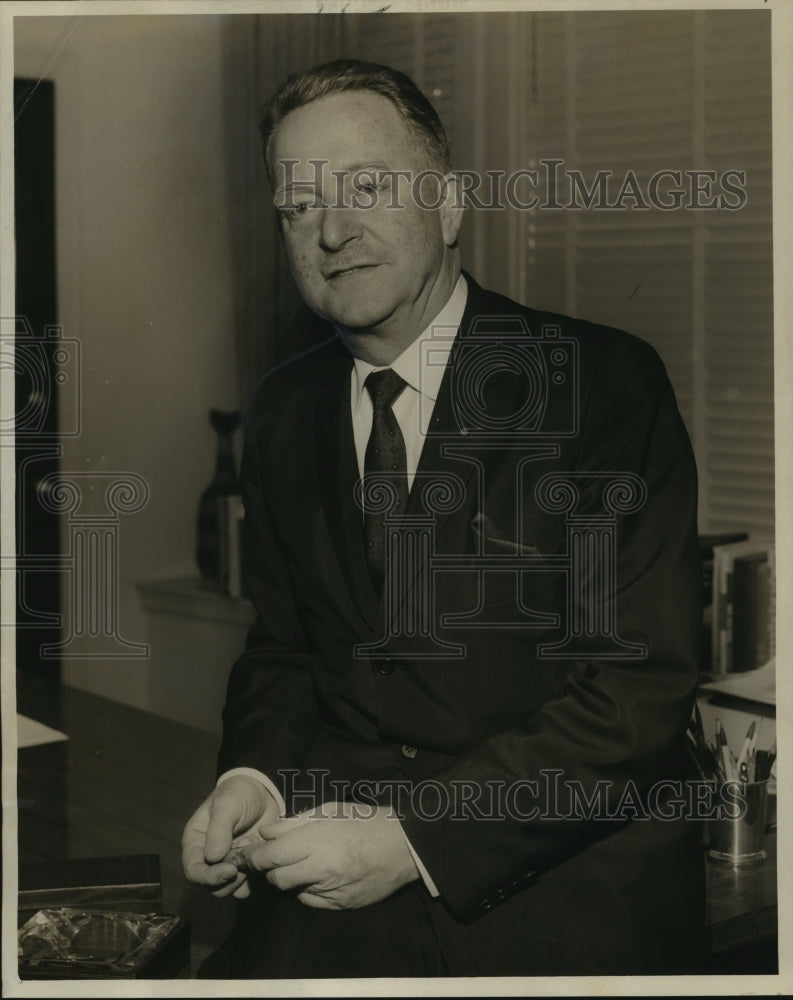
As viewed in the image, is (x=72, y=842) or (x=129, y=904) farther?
(x=72, y=842)

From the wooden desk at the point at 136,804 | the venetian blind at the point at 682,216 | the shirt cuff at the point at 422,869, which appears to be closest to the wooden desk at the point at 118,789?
the wooden desk at the point at 136,804

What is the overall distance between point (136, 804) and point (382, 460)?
31.5 inches

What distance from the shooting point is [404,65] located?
1.74 meters

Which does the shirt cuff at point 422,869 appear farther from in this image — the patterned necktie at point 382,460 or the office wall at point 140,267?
the office wall at point 140,267

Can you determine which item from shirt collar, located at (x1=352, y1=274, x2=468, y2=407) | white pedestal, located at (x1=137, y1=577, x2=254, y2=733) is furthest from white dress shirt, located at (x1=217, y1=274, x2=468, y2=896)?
white pedestal, located at (x1=137, y1=577, x2=254, y2=733)

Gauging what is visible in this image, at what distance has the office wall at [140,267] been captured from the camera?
1910 millimetres

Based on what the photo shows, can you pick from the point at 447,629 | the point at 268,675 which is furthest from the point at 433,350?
the point at 268,675

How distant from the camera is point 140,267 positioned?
7.41 ft

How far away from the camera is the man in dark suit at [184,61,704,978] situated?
145 centimetres

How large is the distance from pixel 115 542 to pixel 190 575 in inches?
32.1

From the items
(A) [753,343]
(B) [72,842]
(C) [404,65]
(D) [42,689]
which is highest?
(C) [404,65]

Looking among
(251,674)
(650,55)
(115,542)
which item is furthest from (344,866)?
(650,55)

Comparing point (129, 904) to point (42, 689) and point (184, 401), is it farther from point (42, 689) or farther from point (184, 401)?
point (184, 401)

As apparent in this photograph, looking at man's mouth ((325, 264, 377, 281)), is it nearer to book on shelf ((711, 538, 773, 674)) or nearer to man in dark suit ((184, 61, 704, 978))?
man in dark suit ((184, 61, 704, 978))
